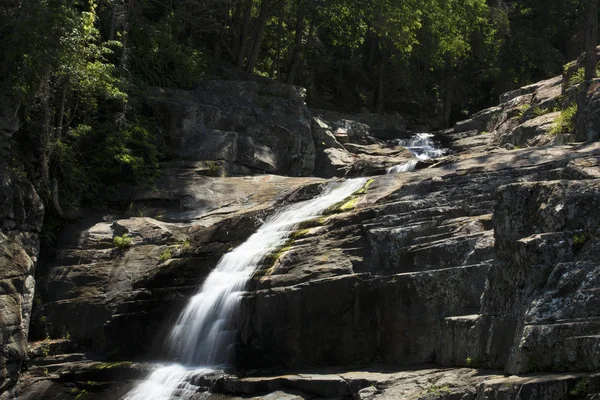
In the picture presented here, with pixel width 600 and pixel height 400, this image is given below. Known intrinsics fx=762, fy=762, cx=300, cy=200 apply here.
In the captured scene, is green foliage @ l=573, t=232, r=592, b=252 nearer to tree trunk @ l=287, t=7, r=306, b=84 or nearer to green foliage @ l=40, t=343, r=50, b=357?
green foliage @ l=40, t=343, r=50, b=357

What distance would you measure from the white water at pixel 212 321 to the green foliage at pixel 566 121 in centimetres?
648

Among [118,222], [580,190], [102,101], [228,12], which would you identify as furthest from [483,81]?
[580,190]

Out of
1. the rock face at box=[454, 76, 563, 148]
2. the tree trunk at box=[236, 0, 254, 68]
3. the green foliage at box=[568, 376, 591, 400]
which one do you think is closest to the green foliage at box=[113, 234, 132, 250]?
the rock face at box=[454, 76, 563, 148]

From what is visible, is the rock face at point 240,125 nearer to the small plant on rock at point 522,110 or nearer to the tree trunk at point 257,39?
the tree trunk at point 257,39

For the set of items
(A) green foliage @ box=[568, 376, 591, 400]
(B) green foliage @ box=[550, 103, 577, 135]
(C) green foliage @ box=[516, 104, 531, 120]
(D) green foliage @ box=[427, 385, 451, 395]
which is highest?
(C) green foliage @ box=[516, 104, 531, 120]

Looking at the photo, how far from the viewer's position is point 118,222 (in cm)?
1766

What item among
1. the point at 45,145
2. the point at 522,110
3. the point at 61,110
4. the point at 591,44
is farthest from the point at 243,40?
the point at 591,44

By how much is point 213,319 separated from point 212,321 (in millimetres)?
39

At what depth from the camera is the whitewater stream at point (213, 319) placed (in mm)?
12523

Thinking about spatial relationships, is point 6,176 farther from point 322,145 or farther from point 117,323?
point 322,145

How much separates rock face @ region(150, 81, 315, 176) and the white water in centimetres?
564

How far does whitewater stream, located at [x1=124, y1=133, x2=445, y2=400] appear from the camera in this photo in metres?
12.5

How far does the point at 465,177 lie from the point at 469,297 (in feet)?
11.9

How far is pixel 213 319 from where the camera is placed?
13484mm
